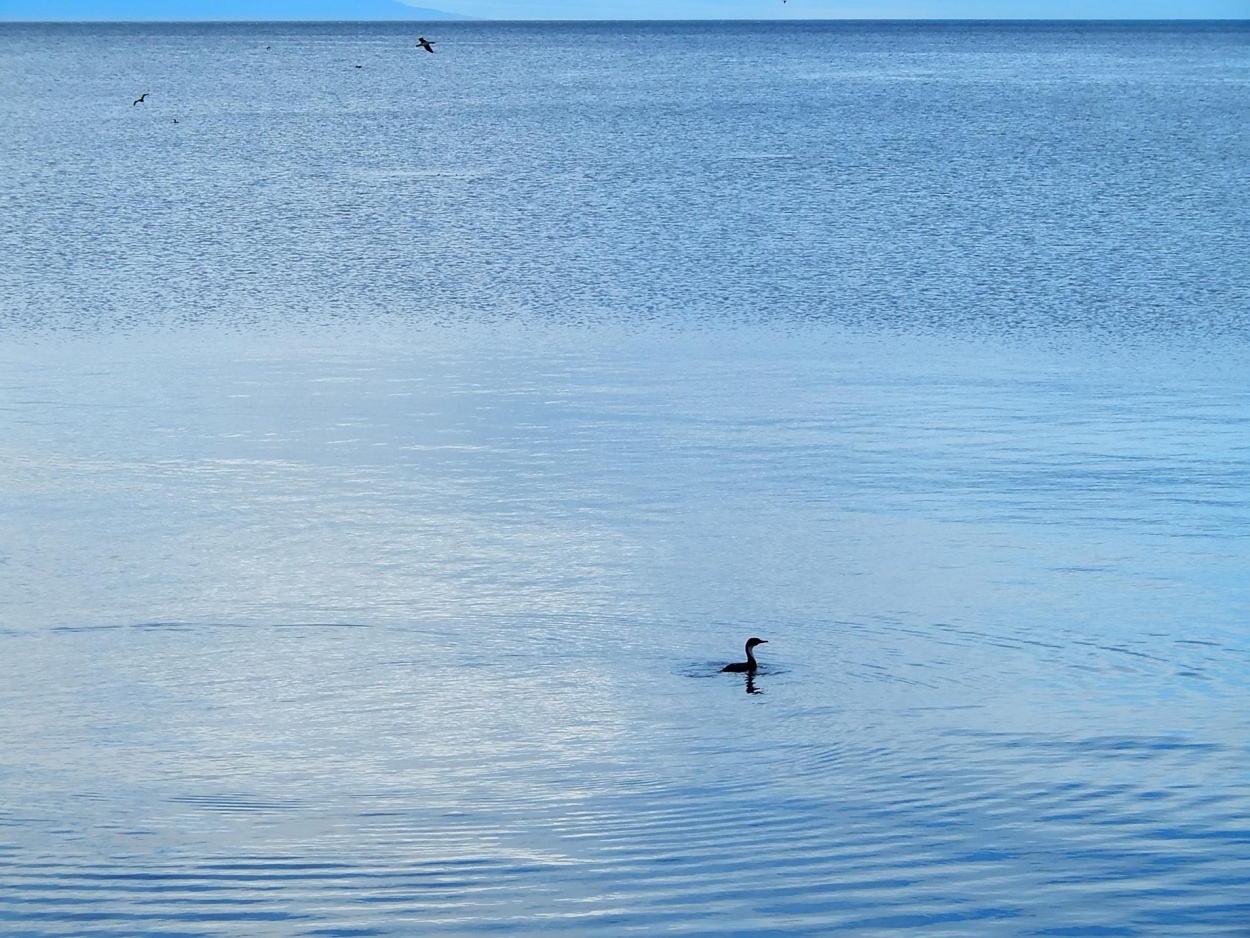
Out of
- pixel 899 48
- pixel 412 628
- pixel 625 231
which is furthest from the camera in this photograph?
pixel 899 48

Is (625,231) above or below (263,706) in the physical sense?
above

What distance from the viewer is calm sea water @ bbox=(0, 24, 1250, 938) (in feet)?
28.9

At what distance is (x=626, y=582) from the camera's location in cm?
1382

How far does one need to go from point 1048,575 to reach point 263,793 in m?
6.86

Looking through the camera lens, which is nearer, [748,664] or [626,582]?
[748,664]

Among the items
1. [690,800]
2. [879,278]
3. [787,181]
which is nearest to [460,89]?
[787,181]

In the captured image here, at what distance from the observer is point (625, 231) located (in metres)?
37.4

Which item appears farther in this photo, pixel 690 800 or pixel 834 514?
pixel 834 514

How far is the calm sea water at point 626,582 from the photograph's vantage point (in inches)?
347

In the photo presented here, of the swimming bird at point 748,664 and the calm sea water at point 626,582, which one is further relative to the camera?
the swimming bird at point 748,664

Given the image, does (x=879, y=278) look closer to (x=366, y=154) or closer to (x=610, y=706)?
(x=610, y=706)

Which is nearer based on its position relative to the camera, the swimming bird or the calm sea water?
the calm sea water

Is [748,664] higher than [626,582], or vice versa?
[626,582]

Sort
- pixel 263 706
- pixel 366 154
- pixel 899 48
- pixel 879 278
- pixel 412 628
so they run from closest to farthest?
pixel 263 706
pixel 412 628
pixel 879 278
pixel 366 154
pixel 899 48
